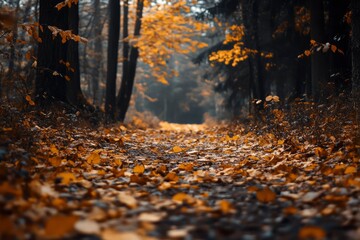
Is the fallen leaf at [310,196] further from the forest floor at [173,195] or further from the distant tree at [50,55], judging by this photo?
the distant tree at [50,55]

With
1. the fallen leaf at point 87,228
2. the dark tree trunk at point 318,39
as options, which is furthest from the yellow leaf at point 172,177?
the dark tree trunk at point 318,39

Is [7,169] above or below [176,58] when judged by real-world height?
below

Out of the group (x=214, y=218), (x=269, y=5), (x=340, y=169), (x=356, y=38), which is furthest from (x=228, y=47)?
(x=214, y=218)

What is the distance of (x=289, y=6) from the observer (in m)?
12.7

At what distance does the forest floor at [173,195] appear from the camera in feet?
7.16

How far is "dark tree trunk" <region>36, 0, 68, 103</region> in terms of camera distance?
7.66 m

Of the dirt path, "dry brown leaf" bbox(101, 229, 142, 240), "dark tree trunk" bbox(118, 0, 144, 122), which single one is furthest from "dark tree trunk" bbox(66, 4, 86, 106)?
"dry brown leaf" bbox(101, 229, 142, 240)

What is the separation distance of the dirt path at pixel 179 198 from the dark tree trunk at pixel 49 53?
2.90 metres

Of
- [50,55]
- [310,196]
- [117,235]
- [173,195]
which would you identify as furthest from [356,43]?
[50,55]

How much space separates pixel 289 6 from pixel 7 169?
11586 millimetres

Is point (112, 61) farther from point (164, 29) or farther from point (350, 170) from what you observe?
point (350, 170)

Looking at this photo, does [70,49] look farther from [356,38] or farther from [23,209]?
[23,209]

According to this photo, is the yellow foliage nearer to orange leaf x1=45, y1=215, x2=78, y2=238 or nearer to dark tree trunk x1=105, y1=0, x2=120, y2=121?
dark tree trunk x1=105, y1=0, x2=120, y2=121

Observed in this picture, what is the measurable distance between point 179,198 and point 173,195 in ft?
1.20
